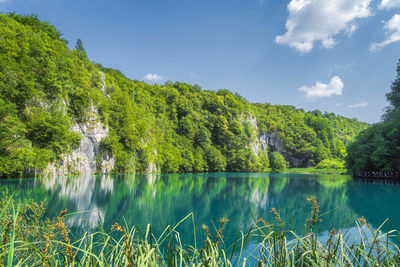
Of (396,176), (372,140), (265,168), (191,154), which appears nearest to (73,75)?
(191,154)

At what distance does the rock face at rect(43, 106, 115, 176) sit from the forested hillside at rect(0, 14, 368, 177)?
0.15 meters

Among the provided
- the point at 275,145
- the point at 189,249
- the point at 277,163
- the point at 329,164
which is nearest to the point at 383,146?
the point at 189,249

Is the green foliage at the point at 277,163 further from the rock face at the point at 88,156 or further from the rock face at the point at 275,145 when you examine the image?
the rock face at the point at 88,156

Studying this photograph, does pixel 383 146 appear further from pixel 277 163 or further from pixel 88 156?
pixel 277 163

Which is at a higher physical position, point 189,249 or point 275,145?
point 275,145

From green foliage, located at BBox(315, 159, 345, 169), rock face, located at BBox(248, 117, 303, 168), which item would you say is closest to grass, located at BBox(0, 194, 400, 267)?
green foliage, located at BBox(315, 159, 345, 169)

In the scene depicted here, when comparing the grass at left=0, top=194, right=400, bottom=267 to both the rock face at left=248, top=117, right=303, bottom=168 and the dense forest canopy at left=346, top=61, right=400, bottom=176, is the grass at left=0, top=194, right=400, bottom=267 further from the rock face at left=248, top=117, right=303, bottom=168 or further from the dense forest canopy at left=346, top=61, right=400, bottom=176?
the rock face at left=248, top=117, right=303, bottom=168

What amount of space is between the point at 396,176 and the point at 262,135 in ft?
156

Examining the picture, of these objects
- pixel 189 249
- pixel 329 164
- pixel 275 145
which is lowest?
pixel 329 164

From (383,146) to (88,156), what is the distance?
37048mm

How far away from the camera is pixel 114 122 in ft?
120

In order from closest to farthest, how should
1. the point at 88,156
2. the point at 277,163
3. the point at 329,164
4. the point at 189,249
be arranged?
the point at 189,249 < the point at 88,156 < the point at 329,164 < the point at 277,163

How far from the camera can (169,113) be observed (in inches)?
2381

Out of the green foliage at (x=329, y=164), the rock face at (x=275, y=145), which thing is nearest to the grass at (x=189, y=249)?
the green foliage at (x=329, y=164)
